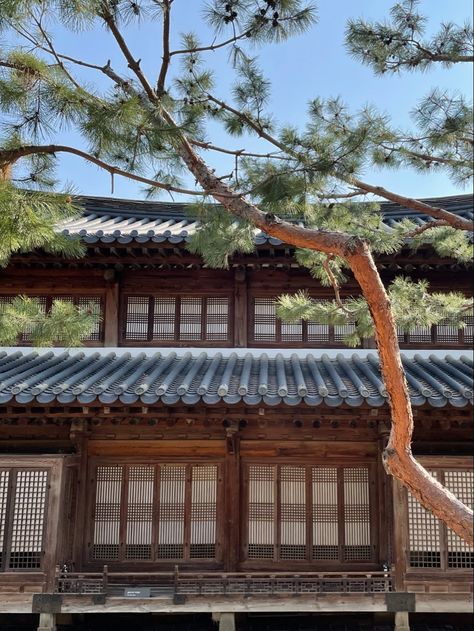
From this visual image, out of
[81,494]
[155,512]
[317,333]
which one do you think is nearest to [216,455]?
[155,512]

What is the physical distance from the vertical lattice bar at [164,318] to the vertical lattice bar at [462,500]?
14.7ft

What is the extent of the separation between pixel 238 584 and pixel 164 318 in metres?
3.95

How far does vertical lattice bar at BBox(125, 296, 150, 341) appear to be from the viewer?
7938mm

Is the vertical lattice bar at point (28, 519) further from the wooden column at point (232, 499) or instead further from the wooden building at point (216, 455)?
the wooden column at point (232, 499)

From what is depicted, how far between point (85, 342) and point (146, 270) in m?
1.50

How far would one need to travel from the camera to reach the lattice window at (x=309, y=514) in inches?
264

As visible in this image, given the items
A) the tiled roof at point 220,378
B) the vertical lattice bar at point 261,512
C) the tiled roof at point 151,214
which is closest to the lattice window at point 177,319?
the tiled roof at point 220,378

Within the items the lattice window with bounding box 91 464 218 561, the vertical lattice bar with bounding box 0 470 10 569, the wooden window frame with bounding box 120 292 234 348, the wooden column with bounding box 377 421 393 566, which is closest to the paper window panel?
the wooden window frame with bounding box 120 292 234 348

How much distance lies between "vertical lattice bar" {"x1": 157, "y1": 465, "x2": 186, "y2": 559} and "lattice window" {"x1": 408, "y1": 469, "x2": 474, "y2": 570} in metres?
3.03

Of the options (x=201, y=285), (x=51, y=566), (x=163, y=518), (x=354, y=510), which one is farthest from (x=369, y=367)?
(x=51, y=566)

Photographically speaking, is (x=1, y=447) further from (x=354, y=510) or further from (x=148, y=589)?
(x=354, y=510)

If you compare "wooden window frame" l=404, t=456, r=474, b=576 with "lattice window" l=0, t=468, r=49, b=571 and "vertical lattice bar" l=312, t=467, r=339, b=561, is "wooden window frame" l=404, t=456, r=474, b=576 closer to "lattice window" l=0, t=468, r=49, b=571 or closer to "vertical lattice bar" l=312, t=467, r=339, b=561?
"vertical lattice bar" l=312, t=467, r=339, b=561

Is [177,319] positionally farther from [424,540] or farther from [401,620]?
[401,620]

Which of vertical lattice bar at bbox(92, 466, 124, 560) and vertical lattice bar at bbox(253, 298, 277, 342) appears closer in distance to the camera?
vertical lattice bar at bbox(92, 466, 124, 560)
